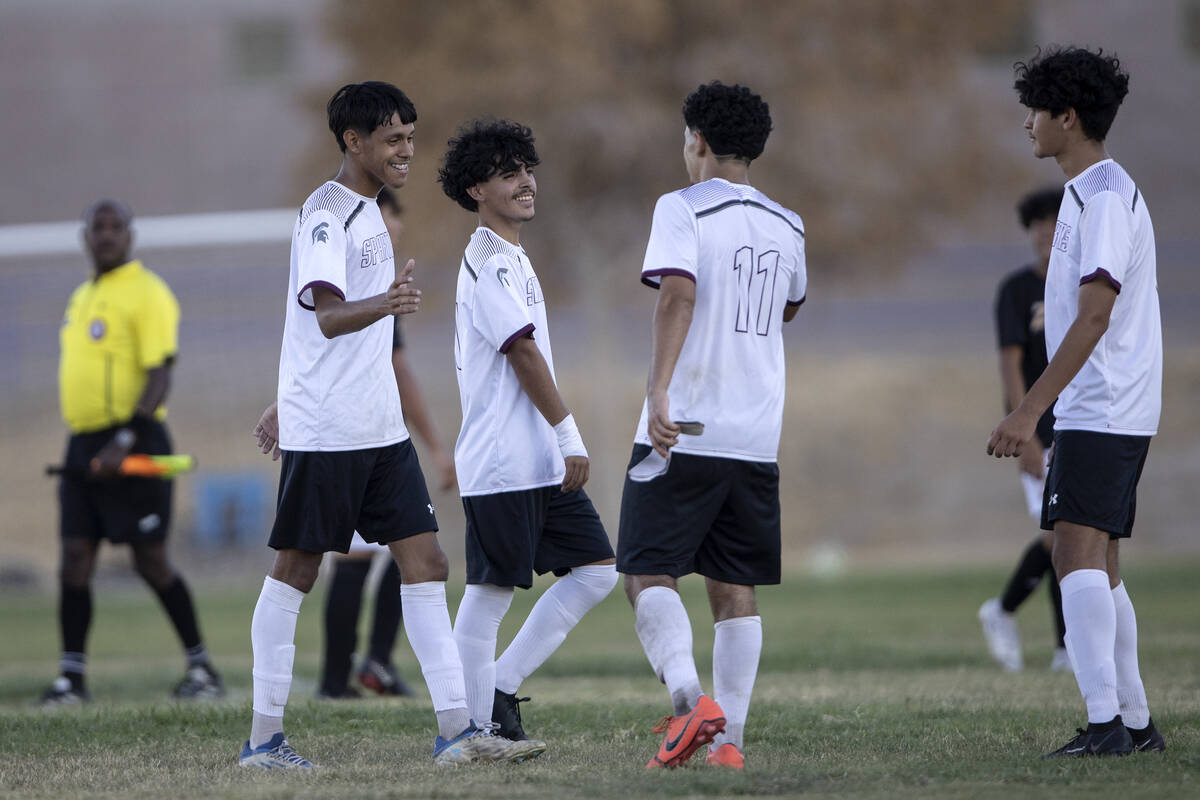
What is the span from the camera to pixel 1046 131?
16.4 ft

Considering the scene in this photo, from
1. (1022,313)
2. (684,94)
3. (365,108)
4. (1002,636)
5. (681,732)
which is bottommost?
(1002,636)

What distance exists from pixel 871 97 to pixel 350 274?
1445 cm

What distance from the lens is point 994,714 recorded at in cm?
586

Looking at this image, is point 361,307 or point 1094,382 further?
point 1094,382

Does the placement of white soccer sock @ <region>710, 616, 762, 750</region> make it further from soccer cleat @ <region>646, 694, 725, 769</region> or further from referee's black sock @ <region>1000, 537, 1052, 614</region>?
referee's black sock @ <region>1000, 537, 1052, 614</region>

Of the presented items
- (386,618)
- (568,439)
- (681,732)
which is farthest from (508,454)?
(386,618)

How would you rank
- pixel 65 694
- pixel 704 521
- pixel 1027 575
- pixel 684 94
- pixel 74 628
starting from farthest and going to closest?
pixel 684 94 → pixel 1027 575 → pixel 74 628 → pixel 65 694 → pixel 704 521

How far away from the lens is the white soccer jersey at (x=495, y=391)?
197 inches

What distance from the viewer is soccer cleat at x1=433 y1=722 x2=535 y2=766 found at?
479cm

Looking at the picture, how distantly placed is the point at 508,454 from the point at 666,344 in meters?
0.75

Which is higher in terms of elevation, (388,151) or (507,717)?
(388,151)

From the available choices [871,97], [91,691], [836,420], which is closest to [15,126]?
[836,420]

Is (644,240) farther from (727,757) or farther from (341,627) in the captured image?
(727,757)

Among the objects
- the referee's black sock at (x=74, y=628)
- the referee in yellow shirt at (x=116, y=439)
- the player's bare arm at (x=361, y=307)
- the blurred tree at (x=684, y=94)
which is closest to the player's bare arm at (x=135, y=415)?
the referee in yellow shirt at (x=116, y=439)
